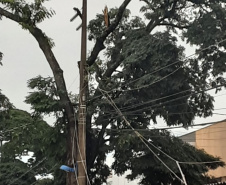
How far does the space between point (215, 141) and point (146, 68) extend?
6812mm

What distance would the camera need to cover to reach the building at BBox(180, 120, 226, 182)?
63.4 ft

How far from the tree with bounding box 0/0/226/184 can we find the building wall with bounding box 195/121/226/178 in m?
3.53

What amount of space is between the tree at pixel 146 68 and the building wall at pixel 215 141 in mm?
3530

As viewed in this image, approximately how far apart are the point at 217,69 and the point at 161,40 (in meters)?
2.23

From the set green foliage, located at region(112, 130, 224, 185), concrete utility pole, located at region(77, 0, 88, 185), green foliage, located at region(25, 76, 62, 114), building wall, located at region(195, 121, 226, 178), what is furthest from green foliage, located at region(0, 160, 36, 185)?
concrete utility pole, located at region(77, 0, 88, 185)

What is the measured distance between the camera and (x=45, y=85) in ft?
45.7

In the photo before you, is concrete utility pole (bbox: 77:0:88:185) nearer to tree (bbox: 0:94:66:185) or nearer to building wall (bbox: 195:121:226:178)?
tree (bbox: 0:94:66:185)

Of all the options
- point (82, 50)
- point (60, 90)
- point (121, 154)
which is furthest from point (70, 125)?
point (121, 154)

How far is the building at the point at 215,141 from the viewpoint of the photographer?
760 inches

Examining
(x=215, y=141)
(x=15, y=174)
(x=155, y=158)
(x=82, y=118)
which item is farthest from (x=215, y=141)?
(x=15, y=174)

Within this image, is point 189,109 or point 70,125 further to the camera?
point 189,109

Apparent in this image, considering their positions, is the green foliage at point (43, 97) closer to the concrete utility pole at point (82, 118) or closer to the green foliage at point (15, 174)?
the concrete utility pole at point (82, 118)

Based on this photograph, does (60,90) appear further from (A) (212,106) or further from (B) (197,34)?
(A) (212,106)

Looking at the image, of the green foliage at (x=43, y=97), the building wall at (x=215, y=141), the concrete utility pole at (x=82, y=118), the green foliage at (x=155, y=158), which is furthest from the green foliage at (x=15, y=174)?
the concrete utility pole at (x=82, y=118)
